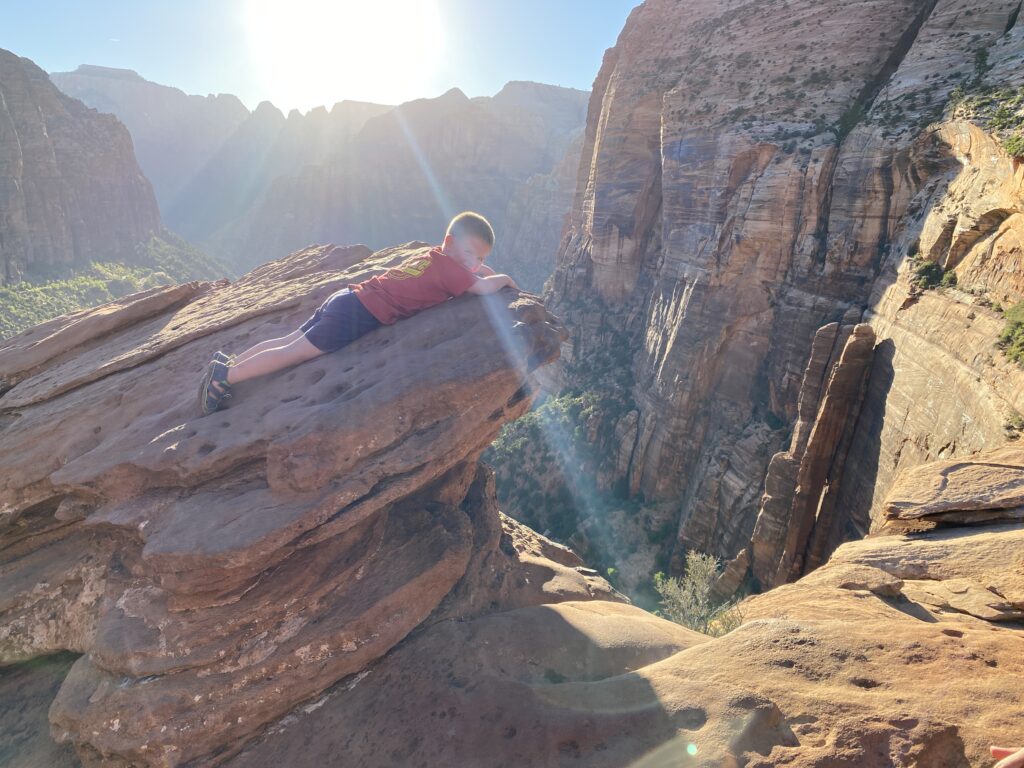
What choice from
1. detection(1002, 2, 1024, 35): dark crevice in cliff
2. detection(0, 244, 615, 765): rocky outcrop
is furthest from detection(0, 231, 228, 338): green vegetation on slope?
detection(1002, 2, 1024, 35): dark crevice in cliff

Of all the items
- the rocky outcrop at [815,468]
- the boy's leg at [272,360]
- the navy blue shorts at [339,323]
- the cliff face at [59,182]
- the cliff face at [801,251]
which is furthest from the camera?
the cliff face at [59,182]

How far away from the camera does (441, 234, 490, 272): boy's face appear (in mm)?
8758

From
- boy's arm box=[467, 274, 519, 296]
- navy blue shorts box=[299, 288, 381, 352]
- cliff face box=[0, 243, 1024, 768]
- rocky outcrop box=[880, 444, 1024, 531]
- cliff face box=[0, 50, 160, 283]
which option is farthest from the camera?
cliff face box=[0, 50, 160, 283]

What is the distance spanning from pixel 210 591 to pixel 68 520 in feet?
12.9

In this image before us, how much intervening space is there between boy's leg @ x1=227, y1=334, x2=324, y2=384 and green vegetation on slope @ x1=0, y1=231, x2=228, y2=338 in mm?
51147

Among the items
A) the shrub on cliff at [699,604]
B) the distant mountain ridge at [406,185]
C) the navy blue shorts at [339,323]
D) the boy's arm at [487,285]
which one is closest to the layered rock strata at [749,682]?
the shrub on cliff at [699,604]

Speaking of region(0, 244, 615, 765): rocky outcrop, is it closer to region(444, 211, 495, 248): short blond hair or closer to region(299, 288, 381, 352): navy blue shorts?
region(299, 288, 381, 352): navy blue shorts

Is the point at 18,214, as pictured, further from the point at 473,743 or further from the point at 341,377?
the point at 473,743

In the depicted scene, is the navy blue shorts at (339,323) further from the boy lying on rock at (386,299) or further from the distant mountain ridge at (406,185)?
the distant mountain ridge at (406,185)

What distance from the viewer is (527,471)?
3909cm

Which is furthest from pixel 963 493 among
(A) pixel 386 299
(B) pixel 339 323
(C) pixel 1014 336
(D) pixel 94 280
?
(D) pixel 94 280

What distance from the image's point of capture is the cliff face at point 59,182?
64562 mm

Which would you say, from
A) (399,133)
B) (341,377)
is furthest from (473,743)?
(399,133)

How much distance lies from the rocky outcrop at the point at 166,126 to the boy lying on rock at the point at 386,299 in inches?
8140
